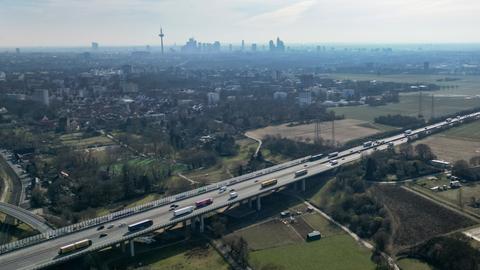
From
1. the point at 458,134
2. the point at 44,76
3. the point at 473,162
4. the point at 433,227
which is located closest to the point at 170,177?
the point at 433,227

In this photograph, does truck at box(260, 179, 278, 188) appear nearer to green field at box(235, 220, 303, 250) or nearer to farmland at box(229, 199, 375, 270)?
farmland at box(229, 199, 375, 270)

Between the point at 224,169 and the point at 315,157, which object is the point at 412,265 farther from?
the point at 224,169

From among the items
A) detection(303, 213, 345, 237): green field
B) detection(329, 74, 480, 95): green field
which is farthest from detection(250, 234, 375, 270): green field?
detection(329, 74, 480, 95): green field

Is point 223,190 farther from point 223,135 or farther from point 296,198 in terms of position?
point 223,135

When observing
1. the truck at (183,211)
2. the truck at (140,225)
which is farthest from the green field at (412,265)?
the truck at (140,225)

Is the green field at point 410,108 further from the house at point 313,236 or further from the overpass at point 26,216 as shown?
the overpass at point 26,216

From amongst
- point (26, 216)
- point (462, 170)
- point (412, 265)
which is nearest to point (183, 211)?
point (26, 216)

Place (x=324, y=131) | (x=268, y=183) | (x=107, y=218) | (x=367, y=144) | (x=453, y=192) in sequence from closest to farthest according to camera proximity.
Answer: (x=107, y=218) → (x=453, y=192) → (x=268, y=183) → (x=367, y=144) → (x=324, y=131)
